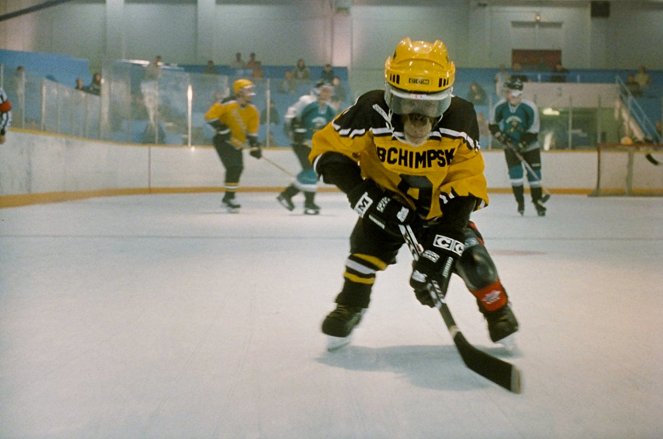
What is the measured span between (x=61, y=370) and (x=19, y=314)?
3.22 feet

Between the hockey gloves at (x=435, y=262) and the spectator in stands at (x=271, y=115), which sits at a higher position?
the spectator in stands at (x=271, y=115)

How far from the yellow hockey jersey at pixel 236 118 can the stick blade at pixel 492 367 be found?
8.37 meters

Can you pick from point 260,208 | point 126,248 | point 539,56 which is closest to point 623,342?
point 126,248

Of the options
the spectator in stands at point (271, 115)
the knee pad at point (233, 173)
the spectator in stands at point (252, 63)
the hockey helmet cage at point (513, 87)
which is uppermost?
the spectator in stands at point (252, 63)

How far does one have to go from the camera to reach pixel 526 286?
171 inches

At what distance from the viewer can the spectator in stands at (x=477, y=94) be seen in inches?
619

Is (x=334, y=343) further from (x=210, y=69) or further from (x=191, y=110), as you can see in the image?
(x=210, y=69)

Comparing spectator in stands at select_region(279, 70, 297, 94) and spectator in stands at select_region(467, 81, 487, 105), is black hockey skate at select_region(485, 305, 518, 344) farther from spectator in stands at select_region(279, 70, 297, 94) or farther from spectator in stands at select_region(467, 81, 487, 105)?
spectator in stands at select_region(279, 70, 297, 94)

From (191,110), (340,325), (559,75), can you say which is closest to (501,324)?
(340,325)

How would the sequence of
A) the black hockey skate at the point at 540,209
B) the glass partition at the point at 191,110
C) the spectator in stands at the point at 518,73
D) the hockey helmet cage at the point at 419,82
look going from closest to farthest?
the hockey helmet cage at the point at 419,82
the black hockey skate at the point at 540,209
the glass partition at the point at 191,110
the spectator in stands at the point at 518,73

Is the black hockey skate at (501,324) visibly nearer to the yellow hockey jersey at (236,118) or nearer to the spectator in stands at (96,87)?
the yellow hockey jersey at (236,118)

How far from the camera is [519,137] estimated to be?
396 inches

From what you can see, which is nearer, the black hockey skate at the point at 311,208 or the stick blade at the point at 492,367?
the stick blade at the point at 492,367

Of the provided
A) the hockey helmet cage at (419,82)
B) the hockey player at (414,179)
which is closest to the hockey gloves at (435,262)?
the hockey player at (414,179)
